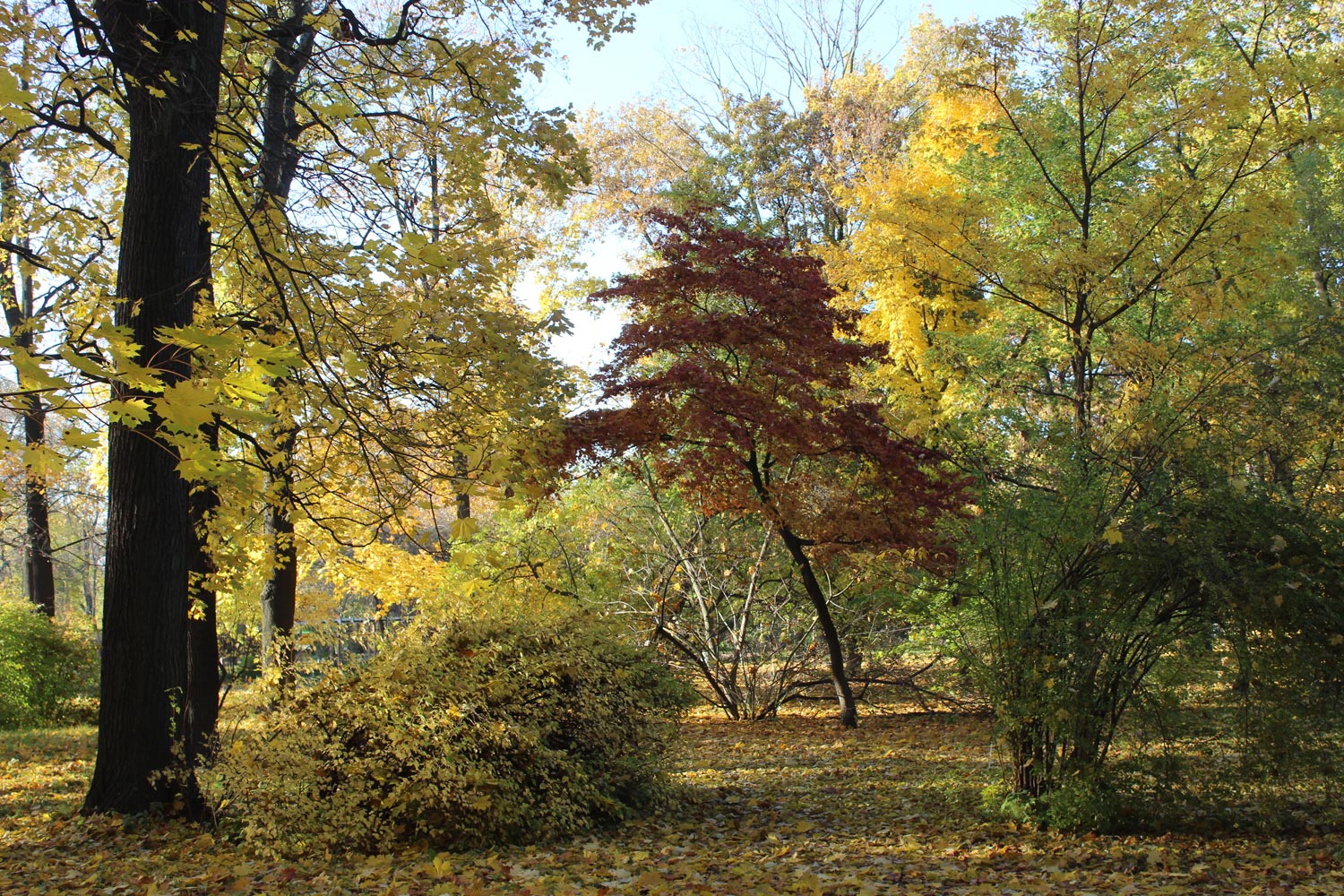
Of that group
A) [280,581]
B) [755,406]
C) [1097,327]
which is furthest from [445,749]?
[1097,327]

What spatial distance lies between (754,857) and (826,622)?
5.77 m

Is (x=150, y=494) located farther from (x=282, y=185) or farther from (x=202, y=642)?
(x=282, y=185)

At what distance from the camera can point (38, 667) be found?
13672 millimetres

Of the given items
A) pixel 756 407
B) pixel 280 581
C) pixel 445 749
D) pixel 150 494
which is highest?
pixel 756 407

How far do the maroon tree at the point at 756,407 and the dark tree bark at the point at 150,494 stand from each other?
3.78 metres

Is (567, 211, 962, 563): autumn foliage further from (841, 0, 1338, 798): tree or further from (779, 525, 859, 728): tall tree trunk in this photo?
(841, 0, 1338, 798): tree

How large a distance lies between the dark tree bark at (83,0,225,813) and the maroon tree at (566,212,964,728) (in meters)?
3.78

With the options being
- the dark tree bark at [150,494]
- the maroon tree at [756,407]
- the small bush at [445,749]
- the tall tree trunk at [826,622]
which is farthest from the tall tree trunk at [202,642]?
the tall tree trunk at [826,622]

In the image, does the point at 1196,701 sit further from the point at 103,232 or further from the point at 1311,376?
the point at 103,232

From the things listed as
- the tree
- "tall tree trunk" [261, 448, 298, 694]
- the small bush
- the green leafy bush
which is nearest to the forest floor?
the small bush

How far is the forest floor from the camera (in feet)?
14.5

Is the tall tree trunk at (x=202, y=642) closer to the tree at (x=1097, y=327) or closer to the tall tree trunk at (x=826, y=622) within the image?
the tall tree trunk at (x=826, y=622)

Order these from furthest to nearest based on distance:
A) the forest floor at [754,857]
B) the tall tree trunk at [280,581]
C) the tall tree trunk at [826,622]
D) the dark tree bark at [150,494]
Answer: the tall tree trunk at [826,622] → the tall tree trunk at [280,581] → the dark tree bark at [150,494] → the forest floor at [754,857]

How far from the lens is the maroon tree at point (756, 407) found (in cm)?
910
